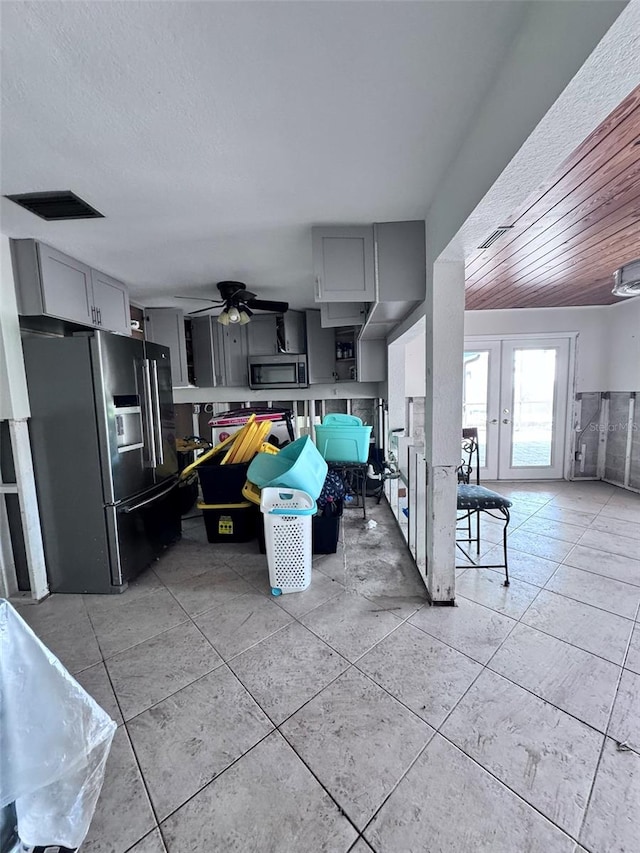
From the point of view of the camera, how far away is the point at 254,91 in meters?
1.22

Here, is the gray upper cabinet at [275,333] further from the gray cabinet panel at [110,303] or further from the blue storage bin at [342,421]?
the gray cabinet panel at [110,303]

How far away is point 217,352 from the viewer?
4.59 m

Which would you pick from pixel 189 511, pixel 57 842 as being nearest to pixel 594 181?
pixel 57 842

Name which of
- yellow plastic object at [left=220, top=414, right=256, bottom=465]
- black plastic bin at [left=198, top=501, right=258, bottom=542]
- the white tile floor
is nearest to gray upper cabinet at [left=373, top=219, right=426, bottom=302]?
yellow plastic object at [left=220, top=414, right=256, bottom=465]

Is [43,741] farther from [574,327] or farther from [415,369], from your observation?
[574,327]

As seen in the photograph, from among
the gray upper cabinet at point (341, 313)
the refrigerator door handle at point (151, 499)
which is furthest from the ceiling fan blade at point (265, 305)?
the refrigerator door handle at point (151, 499)

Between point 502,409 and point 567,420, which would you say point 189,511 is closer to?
point 502,409

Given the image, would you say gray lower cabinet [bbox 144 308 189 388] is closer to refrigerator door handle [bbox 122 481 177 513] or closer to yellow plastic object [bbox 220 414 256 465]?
yellow plastic object [bbox 220 414 256 465]

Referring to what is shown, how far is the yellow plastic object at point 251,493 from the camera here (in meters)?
2.98

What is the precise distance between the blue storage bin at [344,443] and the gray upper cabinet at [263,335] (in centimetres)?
150

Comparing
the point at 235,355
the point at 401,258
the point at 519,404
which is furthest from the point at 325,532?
the point at 519,404

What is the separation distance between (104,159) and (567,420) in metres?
5.65

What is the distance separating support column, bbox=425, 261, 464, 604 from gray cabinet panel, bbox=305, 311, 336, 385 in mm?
2445

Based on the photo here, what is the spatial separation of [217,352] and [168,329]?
0.64m
